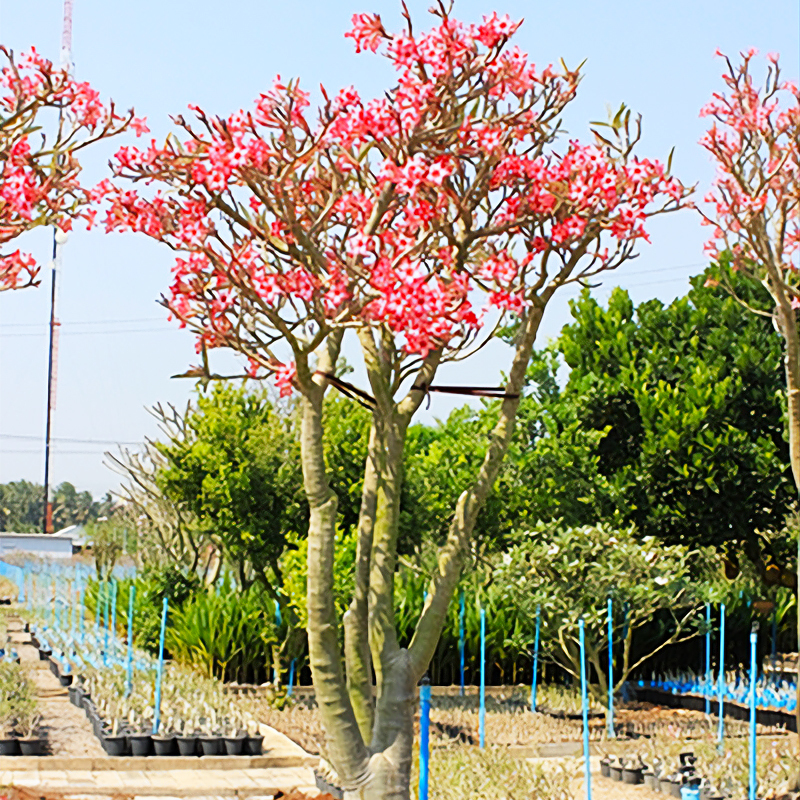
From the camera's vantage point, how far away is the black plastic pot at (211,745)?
34.1 ft

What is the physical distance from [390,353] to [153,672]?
7348mm

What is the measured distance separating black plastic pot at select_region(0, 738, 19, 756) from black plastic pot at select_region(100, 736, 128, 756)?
0.73m

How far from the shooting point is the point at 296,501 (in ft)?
46.4

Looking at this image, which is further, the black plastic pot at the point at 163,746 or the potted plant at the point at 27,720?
the black plastic pot at the point at 163,746

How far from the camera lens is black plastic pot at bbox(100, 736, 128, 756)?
33.6 ft

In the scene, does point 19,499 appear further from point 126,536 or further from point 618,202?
point 618,202

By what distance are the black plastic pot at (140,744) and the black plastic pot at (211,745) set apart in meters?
0.44

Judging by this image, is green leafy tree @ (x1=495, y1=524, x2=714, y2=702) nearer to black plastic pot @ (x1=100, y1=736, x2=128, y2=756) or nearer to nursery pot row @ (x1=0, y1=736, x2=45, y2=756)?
black plastic pot @ (x1=100, y1=736, x2=128, y2=756)

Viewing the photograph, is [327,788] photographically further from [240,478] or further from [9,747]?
[240,478]

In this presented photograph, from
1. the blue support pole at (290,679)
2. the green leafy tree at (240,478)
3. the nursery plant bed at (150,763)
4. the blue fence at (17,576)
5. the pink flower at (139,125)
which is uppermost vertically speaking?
the pink flower at (139,125)

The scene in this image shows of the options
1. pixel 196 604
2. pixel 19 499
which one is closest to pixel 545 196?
pixel 196 604

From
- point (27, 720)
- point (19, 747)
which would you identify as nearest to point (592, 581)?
point (27, 720)

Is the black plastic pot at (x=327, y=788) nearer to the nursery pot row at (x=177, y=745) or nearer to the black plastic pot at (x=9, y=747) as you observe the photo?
the nursery pot row at (x=177, y=745)

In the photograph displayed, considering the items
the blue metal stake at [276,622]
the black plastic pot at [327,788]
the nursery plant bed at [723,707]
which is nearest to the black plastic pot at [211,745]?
the black plastic pot at [327,788]
